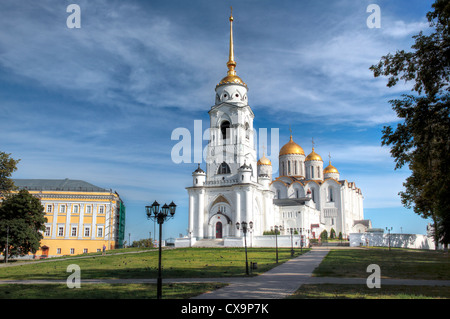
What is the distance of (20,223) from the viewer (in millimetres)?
36938

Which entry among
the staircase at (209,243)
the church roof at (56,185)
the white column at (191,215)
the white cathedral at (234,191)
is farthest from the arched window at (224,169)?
the church roof at (56,185)

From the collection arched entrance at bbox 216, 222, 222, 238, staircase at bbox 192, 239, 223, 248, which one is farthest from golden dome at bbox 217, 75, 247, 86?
staircase at bbox 192, 239, 223, 248

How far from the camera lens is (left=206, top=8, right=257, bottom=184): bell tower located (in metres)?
49.7

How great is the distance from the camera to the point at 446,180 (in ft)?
48.6

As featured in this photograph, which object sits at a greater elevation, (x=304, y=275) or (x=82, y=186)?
(x=82, y=186)

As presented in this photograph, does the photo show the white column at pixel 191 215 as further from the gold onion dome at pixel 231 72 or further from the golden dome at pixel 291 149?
the golden dome at pixel 291 149

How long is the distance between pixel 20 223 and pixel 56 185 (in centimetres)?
2335

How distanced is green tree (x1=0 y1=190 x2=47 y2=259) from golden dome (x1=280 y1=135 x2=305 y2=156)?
157ft

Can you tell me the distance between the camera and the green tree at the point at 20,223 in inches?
1420

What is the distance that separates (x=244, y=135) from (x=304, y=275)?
116 ft

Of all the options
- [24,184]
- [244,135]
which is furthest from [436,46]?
[24,184]

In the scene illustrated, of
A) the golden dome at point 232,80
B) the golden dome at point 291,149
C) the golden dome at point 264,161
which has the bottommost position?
the golden dome at point 264,161

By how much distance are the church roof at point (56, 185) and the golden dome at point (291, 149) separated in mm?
35708
